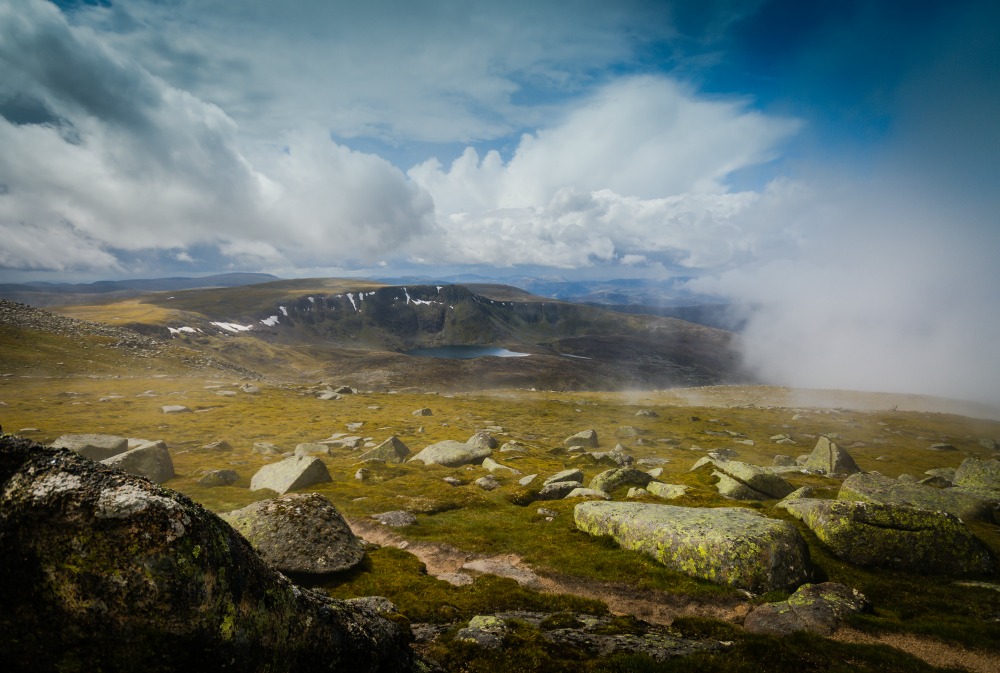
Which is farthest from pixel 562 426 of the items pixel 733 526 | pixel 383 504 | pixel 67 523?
pixel 67 523

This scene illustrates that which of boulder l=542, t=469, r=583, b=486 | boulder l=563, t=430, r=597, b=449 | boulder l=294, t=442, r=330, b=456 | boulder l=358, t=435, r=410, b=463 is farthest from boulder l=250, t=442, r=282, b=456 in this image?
boulder l=563, t=430, r=597, b=449

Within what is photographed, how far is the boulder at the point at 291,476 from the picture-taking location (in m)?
36.1

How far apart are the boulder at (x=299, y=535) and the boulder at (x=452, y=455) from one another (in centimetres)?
2909

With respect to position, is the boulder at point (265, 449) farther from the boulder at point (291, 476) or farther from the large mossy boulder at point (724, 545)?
the large mossy boulder at point (724, 545)

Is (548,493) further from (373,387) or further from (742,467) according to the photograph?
(373,387)

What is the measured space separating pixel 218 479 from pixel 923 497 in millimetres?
60409

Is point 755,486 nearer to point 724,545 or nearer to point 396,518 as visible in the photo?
point 724,545

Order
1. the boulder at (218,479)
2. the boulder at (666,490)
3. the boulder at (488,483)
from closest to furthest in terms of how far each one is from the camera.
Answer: the boulder at (666,490)
the boulder at (218,479)
the boulder at (488,483)

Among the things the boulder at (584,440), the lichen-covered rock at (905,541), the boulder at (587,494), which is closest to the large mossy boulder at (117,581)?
the lichen-covered rock at (905,541)

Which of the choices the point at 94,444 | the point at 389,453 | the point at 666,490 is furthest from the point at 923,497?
the point at 94,444

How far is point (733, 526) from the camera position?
22469mm

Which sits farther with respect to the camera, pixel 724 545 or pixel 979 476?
pixel 979 476

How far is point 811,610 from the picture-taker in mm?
18219

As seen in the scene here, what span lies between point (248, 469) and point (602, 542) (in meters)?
38.1
